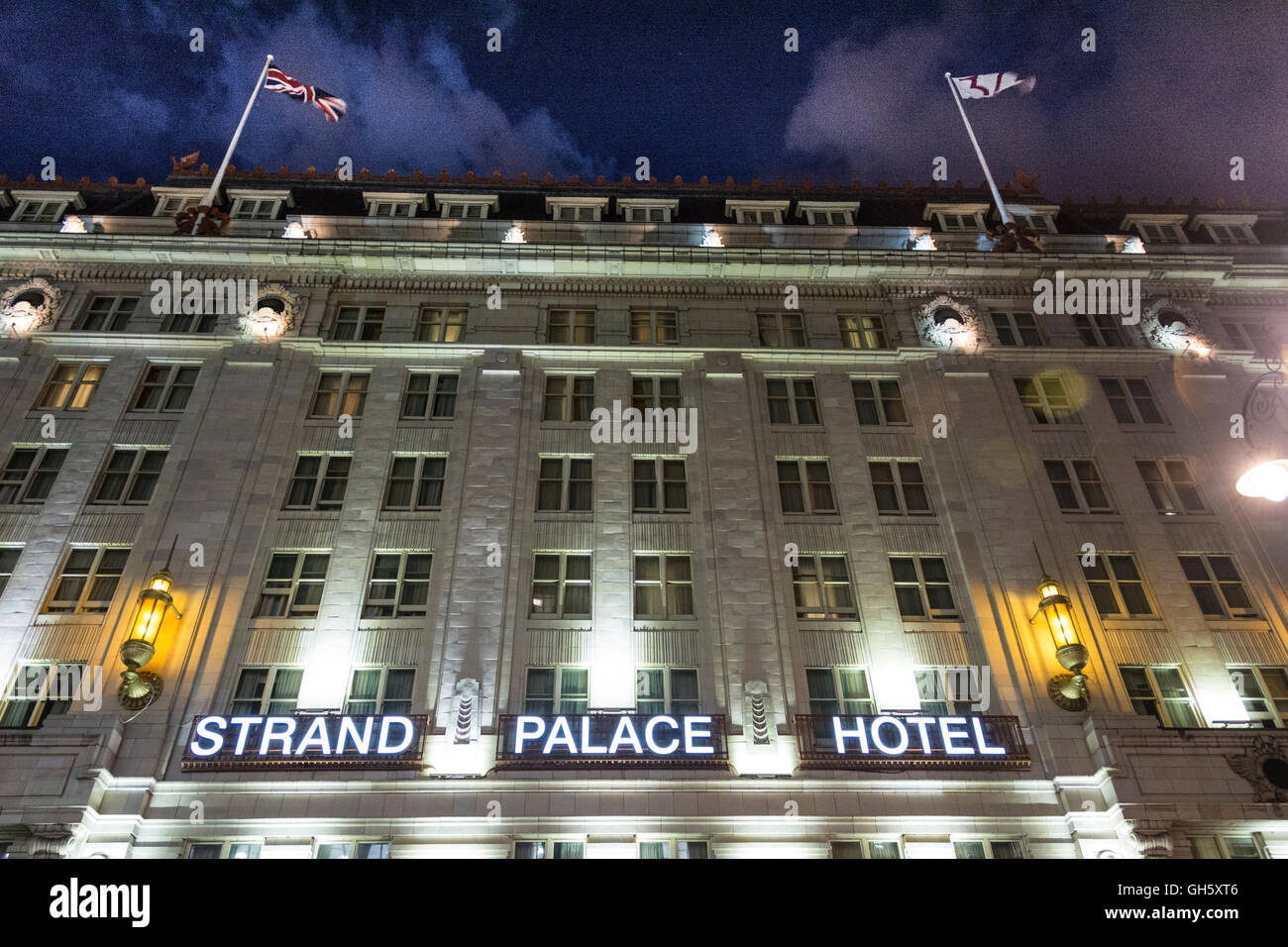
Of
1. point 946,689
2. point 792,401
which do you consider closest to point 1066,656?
point 946,689

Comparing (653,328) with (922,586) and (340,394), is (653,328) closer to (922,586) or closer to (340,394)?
(340,394)

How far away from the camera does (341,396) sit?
3300 cm

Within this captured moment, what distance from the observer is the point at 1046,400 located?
33.6 metres

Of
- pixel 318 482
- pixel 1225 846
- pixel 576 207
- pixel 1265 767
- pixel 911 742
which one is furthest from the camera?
pixel 576 207

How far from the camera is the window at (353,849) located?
22.0 m

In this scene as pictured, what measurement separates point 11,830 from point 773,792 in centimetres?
1822

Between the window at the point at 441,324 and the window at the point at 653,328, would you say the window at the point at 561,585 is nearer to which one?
the window at the point at 653,328

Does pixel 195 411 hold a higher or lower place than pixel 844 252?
lower

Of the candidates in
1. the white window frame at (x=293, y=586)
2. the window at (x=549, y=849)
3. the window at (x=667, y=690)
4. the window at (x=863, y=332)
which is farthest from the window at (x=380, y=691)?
the window at (x=863, y=332)

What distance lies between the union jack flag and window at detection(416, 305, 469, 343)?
873 centimetres

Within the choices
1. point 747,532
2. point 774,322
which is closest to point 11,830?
point 747,532

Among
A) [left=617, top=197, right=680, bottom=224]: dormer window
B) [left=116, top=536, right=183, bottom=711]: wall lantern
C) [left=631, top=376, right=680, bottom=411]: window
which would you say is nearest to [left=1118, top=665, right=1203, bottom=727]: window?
[left=631, top=376, right=680, bottom=411]: window

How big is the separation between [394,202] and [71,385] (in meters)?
15.2

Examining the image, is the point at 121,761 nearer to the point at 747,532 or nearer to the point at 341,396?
the point at 341,396
